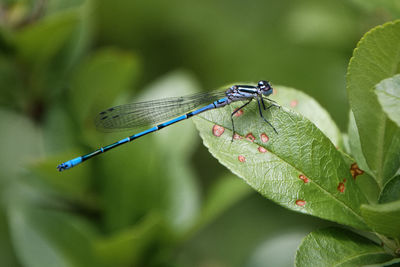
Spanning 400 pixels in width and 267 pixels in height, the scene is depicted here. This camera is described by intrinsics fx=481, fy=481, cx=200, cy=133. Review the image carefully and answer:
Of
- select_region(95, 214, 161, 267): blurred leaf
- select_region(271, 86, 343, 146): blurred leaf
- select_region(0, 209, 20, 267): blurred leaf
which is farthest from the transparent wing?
select_region(0, 209, 20, 267): blurred leaf

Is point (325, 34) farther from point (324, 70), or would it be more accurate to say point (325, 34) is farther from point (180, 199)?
point (180, 199)

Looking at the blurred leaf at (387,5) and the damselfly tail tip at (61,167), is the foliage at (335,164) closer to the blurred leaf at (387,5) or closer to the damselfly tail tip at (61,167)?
the blurred leaf at (387,5)

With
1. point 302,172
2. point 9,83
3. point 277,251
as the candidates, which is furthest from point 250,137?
point 9,83

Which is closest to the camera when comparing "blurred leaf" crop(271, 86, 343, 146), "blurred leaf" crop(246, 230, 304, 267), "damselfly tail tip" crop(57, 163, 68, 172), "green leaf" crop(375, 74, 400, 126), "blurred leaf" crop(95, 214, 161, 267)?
"green leaf" crop(375, 74, 400, 126)

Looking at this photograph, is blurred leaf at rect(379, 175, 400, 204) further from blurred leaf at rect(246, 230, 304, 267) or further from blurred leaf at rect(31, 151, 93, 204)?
blurred leaf at rect(31, 151, 93, 204)

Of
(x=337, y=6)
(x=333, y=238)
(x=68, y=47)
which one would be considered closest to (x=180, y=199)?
(x=68, y=47)

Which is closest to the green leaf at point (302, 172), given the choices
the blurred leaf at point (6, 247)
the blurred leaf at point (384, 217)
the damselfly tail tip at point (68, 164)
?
the blurred leaf at point (384, 217)
